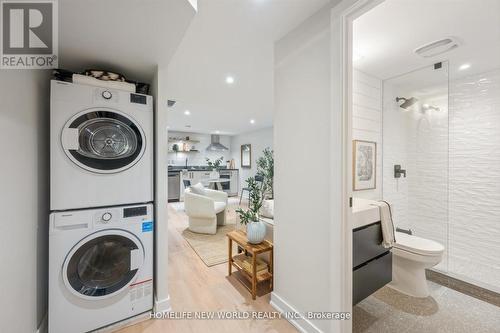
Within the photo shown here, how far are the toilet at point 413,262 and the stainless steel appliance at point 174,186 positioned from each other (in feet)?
19.5

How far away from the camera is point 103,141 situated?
1.53 meters

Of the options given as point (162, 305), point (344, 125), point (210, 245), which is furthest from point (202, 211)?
point (344, 125)

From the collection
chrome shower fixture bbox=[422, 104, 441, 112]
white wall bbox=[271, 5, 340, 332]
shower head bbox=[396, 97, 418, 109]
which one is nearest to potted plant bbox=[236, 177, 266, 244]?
white wall bbox=[271, 5, 340, 332]

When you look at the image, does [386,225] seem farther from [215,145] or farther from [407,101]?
[215,145]

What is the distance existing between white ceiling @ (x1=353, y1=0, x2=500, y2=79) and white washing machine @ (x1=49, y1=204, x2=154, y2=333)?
7.98 feet

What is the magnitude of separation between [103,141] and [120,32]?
2.56 ft

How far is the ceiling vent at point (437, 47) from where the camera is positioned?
5.95 ft

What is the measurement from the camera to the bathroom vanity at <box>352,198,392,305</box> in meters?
1.55

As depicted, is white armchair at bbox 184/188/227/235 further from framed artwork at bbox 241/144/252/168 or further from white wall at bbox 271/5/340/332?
framed artwork at bbox 241/144/252/168

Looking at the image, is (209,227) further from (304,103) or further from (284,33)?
(284,33)

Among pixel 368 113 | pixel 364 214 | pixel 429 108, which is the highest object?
pixel 429 108

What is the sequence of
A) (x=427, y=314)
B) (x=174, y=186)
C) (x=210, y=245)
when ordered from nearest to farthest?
(x=427, y=314) → (x=210, y=245) → (x=174, y=186)

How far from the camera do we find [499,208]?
2.17 meters

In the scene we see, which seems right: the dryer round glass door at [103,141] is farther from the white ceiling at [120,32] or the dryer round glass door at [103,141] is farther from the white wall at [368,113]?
the white wall at [368,113]
